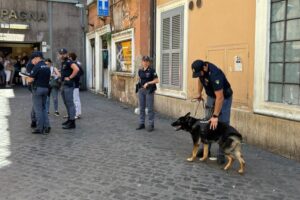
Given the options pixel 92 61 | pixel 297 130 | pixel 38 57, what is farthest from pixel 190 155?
pixel 92 61

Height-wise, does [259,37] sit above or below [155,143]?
above

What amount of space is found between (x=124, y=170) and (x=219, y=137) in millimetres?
1491

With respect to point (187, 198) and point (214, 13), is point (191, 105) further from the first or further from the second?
point (187, 198)

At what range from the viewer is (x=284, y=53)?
639 cm

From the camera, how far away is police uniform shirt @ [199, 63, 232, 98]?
5.45 m

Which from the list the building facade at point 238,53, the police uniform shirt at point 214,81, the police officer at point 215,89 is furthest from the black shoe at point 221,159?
the building facade at point 238,53

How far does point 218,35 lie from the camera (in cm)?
806

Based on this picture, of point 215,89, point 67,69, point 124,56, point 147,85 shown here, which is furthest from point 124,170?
point 124,56

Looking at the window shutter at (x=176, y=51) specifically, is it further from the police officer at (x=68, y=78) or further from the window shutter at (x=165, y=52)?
the police officer at (x=68, y=78)

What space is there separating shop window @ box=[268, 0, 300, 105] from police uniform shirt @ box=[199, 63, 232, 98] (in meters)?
1.26

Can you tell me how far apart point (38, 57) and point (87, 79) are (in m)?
10.9

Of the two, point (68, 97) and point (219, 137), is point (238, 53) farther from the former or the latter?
point (68, 97)

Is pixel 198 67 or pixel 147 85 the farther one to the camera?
pixel 147 85

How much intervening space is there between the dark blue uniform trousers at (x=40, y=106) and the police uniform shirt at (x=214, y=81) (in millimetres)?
3752
